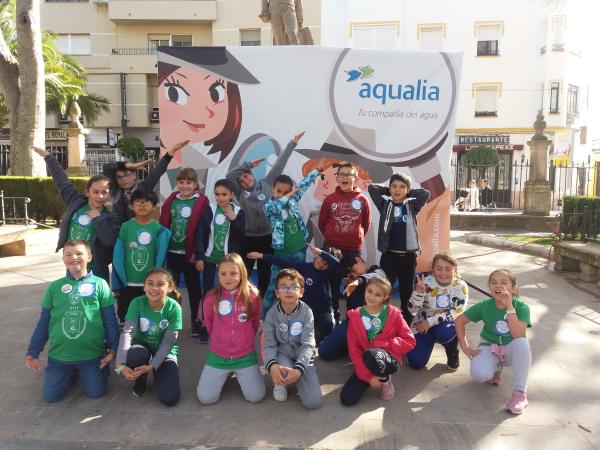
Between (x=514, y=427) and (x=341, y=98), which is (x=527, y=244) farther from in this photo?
(x=514, y=427)

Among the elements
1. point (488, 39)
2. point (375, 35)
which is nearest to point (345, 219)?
point (375, 35)

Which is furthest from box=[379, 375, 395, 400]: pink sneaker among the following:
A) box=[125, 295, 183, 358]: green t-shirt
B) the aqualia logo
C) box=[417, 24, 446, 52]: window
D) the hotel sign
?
box=[417, 24, 446, 52]: window

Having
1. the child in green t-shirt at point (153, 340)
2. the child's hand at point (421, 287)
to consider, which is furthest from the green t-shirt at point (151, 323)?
the child's hand at point (421, 287)

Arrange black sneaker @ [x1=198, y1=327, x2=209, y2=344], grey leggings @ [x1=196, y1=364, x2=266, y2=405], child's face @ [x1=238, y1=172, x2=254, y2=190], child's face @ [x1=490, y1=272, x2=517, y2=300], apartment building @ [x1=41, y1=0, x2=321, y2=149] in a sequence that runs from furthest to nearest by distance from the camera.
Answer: apartment building @ [x1=41, y1=0, x2=321, y2=149], child's face @ [x1=238, y1=172, x2=254, y2=190], black sneaker @ [x1=198, y1=327, x2=209, y2=344], child's face @ [x1=490, y1=272, x2=517, y2=300], grey leggings @ [x1=196, y1=364, x2=266, y2=405]

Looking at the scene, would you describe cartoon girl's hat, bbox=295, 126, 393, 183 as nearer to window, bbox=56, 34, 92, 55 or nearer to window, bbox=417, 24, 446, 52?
window, bbox=417, 24, 446, 52

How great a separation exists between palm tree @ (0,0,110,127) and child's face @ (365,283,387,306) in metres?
21.5

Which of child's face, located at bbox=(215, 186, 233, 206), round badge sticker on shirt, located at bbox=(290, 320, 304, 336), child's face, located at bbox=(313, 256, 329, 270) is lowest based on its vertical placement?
round badge sticker on shirt, located at bbox=(290, 320, 304, 336)

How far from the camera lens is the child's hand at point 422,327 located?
13.7ft

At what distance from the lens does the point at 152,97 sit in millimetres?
28875

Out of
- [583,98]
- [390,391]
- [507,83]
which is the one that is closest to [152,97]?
[507,83]

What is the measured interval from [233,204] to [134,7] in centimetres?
2661

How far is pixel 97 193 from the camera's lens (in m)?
4.43

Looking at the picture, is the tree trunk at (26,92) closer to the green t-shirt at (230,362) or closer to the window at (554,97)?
the green t-shirt at (230,362)

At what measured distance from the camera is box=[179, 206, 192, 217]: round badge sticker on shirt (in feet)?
15.3
